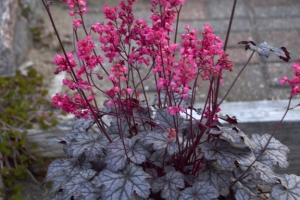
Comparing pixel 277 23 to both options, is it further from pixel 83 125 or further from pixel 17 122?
pixel 83 125

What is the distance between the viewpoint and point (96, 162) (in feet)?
5.23

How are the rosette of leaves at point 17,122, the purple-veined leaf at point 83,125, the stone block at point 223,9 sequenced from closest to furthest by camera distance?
the purple-veined leaf at point 83,125 < the rosette of leaves at point 17,122 < the stone block at point 223,9

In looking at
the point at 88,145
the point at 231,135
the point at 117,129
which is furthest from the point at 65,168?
the point at 231,135

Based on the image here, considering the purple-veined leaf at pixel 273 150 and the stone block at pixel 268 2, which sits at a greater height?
the stone block at pixel 268 2

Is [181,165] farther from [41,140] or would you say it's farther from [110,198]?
[41,140]

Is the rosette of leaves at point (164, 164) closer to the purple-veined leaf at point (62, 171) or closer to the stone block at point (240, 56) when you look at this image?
the purple-veined leaf at point (62, 171)

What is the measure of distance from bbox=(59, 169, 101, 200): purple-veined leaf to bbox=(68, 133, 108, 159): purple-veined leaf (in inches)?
2.7

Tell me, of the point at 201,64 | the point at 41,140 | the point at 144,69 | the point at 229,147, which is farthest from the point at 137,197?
the point at 144,69

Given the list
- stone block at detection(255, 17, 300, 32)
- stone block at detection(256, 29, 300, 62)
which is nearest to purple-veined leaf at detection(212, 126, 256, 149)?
stone block at detection(256, 29, 300, 62)

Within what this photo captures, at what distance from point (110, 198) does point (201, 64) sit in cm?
48

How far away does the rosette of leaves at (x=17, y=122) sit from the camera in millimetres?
2172

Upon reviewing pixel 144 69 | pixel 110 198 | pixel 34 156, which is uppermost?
pixel 144 69

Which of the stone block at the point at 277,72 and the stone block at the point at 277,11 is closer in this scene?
the stone block at the point at 277,72

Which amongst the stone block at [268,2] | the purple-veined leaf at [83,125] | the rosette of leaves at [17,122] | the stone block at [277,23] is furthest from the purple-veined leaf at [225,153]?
the stone block at [268,2]
